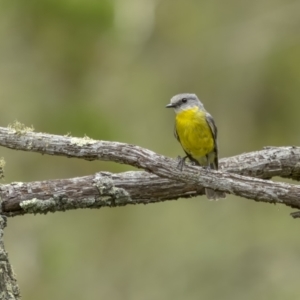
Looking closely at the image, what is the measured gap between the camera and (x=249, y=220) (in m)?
10.2

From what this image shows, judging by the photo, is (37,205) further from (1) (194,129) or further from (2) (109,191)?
(1) (194,129)

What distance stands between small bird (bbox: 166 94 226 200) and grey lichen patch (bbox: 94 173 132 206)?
3.20 feet

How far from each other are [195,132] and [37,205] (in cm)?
156

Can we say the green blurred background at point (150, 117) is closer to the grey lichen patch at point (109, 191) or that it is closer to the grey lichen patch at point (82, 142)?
the grey lichen patch at point (109, 191)

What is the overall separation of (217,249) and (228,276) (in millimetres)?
478

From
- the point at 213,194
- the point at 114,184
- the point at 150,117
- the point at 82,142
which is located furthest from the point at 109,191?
the point at 150,117

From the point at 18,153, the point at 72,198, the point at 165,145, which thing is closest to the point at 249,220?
the point at 165,145

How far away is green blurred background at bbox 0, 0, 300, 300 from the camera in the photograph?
29.3ft

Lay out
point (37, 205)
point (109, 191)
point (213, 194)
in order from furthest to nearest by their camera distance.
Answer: point (213, 194) < point (109, 191) < point (37, 205)

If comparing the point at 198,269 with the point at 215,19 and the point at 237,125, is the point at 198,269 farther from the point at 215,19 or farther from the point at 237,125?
the point at 215,19

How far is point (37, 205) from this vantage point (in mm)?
4285

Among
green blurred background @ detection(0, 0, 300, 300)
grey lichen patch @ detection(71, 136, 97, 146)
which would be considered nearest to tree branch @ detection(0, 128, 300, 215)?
grey lichen patch @ detection(71, 136, 97, 146)

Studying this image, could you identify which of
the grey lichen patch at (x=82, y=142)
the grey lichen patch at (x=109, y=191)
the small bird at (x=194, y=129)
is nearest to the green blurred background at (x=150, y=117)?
the small bird at (x=194, y=129)

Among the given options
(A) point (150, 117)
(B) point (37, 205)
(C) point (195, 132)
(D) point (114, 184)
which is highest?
(A) point (150, 117)
